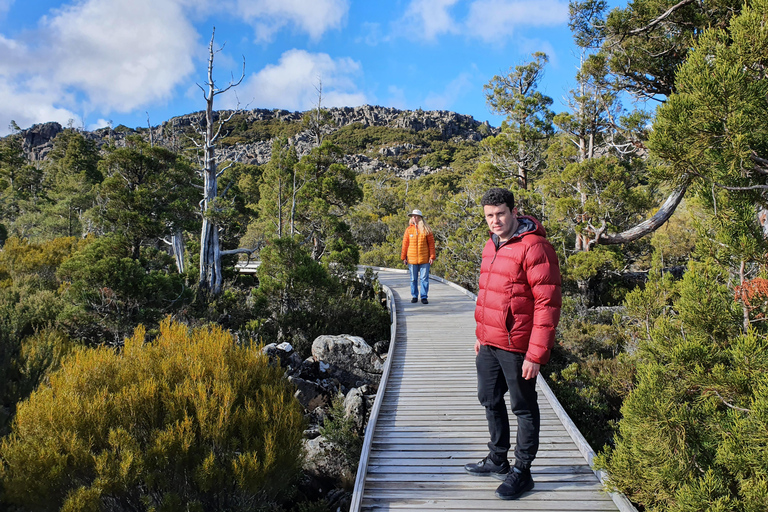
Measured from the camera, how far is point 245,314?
32.9 ft

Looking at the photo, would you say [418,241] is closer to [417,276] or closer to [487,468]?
[417,276]

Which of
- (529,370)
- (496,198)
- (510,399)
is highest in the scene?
(496,198)

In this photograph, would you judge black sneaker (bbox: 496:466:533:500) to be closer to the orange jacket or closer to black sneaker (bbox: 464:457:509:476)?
black sneaker (bbox: 464:457:509:476)

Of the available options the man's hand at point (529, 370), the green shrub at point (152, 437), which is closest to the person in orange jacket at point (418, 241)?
the green shrub at point (152, 437)

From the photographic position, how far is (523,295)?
2.52 metres

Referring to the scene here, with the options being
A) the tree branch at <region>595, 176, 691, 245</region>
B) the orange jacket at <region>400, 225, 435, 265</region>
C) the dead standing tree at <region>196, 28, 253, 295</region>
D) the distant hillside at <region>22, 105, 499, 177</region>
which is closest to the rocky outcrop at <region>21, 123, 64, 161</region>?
the distant hillside at <region>22, 105, 499, 177</region>

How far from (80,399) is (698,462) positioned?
14.1 feet

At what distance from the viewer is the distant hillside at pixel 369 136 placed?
220 ft

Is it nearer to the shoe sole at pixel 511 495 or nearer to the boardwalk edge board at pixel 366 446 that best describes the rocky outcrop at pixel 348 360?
the boardwalk edge board at pixel 366 446

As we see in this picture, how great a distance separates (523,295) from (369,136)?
284ft

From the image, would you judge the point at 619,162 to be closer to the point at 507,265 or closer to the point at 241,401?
the point at 507,265

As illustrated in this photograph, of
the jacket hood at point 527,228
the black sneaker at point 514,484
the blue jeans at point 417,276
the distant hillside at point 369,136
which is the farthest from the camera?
the distant hillside at point 369,136

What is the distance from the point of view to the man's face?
2.54 meters

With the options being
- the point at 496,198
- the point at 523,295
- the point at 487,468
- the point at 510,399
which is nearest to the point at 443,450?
the point at 487,468
